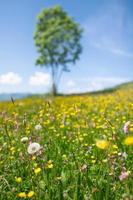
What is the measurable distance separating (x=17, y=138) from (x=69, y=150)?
3.09ft

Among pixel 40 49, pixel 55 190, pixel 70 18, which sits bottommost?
pixel 55 190

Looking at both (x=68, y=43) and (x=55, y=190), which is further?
(x=68, y=43)

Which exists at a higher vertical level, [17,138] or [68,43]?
[68,43]

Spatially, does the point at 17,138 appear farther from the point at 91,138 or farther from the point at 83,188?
the point at 83,188

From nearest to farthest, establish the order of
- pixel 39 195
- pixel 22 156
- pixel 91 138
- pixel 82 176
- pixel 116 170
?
1. pixel 39 195
2. pixel 82 176
3. pixel 116 170
4. pixel 22 156
5. pixel 91 138

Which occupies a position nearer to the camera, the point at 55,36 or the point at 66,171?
the point at 66,171

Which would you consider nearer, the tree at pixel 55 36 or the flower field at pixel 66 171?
the flower field at pixel 66 171

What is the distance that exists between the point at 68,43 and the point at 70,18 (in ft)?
11.1

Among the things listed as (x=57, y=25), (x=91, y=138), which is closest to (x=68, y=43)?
(x=57, y=25)

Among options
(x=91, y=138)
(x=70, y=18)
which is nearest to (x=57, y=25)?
(x=70, y=18)

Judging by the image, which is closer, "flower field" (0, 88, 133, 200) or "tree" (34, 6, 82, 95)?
"flower field" (0, 88, 133, 200)

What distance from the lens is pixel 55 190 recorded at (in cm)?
448

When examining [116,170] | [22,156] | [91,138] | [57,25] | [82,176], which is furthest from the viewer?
[57,25]

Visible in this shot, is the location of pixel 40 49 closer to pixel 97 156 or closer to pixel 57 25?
pixel 57 25
